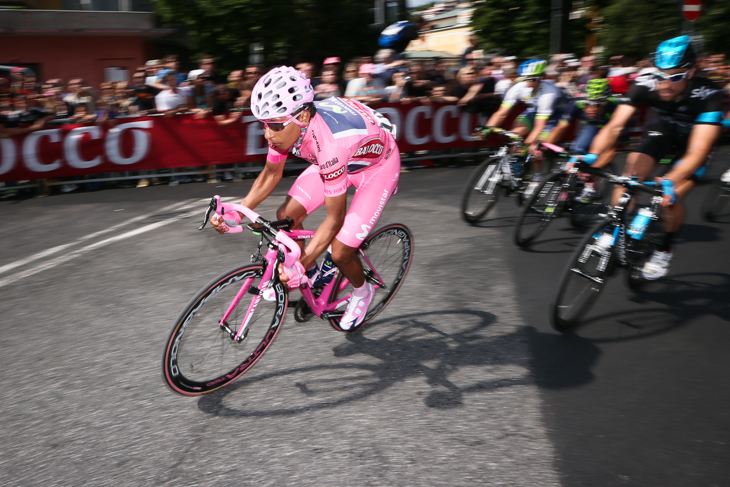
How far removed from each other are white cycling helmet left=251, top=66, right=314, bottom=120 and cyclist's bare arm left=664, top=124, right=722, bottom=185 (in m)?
3.38

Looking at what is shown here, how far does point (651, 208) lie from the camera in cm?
542

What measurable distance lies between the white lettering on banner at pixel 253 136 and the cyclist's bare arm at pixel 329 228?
8625 millimetres

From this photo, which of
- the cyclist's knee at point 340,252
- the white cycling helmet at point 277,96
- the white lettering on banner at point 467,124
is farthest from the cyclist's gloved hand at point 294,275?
the white lettering on banner at point 467,124

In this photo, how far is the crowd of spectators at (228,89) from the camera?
11523 mm

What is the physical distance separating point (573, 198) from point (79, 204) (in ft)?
23.7

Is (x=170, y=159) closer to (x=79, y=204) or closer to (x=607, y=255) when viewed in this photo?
(x=79, y=204)

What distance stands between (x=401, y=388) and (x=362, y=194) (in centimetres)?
132

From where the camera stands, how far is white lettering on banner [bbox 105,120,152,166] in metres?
11.7

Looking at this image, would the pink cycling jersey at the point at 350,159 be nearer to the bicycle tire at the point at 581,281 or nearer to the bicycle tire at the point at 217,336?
the bicycle tire at the point at 217,336

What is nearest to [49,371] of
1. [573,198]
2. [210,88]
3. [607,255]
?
[607,255]

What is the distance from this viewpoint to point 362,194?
15.4 ft

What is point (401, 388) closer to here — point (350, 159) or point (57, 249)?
point (350, 159)

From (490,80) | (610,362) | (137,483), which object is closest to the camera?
(137,483)

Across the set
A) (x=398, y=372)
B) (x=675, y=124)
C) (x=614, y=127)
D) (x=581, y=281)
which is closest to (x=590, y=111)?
(x=614, y=127)
